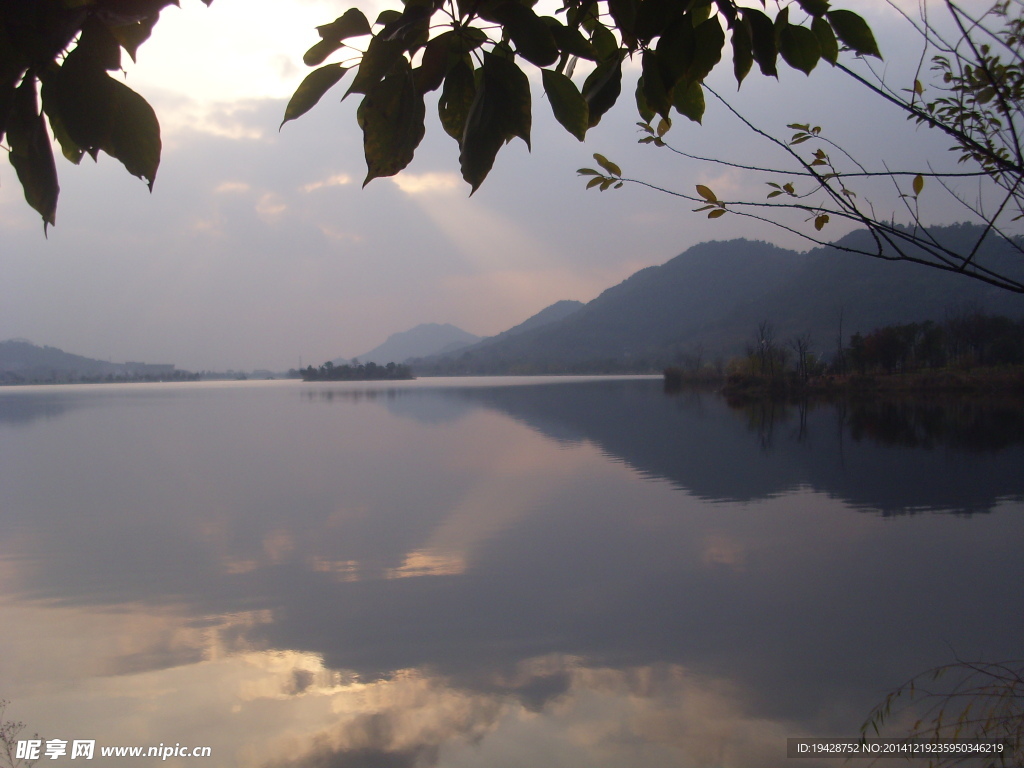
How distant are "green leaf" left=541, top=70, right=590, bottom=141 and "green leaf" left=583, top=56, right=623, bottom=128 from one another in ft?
0.68

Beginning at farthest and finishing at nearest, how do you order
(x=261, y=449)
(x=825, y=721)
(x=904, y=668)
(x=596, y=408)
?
(x=596, y=408) → (x=261, y=449) → (x=904, y=668) → (x=825, y=721)

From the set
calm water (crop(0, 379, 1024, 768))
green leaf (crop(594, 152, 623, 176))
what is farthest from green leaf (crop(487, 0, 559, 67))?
calm water (crop(0, 379, 1024, 768))

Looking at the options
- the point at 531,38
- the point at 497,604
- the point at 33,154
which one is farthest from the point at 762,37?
the point at 497,604

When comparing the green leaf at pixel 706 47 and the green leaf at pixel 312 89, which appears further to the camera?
the green leaf at pixel 706 47

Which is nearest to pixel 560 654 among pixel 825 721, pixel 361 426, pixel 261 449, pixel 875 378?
pixel 825 721

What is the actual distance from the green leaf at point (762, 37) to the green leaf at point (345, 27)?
592mm

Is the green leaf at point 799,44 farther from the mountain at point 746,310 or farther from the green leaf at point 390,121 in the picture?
the mountain at point 746,310

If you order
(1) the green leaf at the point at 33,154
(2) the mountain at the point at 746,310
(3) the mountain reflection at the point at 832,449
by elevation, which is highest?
(2) the mountain at the point at 746,310

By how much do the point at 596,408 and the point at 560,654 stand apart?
29.8 m

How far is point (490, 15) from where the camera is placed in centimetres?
81

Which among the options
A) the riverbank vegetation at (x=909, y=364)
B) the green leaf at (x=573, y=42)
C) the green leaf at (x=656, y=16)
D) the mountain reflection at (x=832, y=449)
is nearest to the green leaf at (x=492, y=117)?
the green leaf at (x=573, y=42)

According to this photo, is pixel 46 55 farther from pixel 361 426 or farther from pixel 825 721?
pixel 361 426

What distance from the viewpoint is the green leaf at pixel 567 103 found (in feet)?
2.79

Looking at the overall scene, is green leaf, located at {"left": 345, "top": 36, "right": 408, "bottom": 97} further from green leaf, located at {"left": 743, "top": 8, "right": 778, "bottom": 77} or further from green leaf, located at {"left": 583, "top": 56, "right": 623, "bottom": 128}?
green leaf, located at {"left": 743, "top": 8, "right": 778, "bottom": 77}
